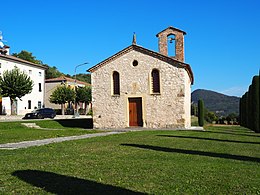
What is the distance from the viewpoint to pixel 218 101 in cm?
10131

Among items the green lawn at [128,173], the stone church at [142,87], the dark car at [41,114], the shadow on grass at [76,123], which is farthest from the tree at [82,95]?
the green lawn at [128,173]

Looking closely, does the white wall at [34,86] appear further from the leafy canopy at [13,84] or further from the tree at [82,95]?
the tree at [82,95]

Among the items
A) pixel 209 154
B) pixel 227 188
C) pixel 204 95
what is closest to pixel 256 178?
pixel 227 188

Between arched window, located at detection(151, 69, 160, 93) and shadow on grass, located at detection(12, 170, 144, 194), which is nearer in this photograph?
shadow on grass, located at detection(12, 170, 144, 194)

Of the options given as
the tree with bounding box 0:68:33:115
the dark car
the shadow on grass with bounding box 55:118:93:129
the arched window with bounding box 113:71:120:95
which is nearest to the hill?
the dark car

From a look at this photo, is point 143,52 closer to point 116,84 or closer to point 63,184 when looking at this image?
point 116,84

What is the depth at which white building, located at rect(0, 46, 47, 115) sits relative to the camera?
153 feet

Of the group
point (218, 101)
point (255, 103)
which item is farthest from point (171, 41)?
point (218, 101)

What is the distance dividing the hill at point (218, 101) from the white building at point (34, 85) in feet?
152

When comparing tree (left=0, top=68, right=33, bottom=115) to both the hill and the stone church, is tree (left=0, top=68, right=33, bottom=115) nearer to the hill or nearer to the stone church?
the stone church

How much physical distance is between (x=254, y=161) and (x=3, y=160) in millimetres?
7025

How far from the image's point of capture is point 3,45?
181 feet

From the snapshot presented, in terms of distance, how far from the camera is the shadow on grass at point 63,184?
5145 mm

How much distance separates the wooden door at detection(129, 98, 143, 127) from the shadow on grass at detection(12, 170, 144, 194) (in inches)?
739
